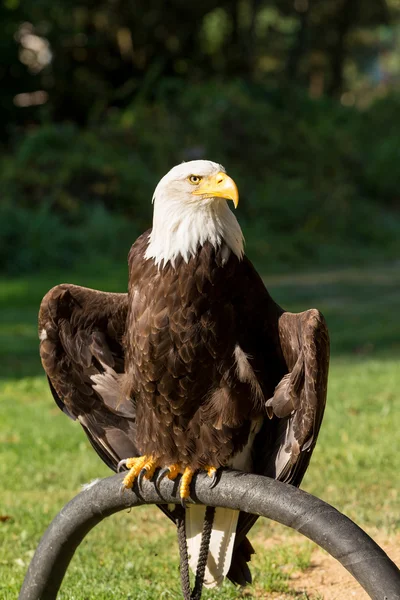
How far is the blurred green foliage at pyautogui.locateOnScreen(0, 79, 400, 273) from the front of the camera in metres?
16.0

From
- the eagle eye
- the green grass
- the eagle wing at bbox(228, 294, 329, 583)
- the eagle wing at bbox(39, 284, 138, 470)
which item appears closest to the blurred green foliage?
the green grass

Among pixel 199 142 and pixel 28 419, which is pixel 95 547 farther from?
pixel 199 142

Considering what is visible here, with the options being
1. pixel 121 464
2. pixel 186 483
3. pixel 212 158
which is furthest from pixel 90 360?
pixel 212 158

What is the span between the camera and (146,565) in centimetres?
452

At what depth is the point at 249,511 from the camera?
9.23 ft

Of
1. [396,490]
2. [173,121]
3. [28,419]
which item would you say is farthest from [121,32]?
[396,490]

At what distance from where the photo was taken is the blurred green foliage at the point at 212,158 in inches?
632

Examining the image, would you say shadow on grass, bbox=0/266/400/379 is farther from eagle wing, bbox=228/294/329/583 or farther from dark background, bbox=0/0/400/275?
eagle wing, bbox=228/294/329/583

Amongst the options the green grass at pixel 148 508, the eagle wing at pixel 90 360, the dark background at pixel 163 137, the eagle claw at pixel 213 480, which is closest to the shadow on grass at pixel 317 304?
the green grass at pixel 148 508

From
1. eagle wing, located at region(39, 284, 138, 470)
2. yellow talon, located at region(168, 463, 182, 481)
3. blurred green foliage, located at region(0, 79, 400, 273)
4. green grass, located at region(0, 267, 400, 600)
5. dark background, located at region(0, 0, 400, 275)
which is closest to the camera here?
yellow talon, located at region(168, 463, 182, 481)

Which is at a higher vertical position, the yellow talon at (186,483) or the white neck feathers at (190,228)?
the white neck feathers at (190,228)

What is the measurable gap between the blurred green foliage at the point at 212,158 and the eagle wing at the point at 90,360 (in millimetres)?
11527

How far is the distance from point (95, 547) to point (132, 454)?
1496 millimetres

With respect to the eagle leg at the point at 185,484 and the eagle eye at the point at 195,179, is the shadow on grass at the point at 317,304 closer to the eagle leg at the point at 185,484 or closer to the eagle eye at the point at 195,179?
the eagle leg at the point at 185,484
